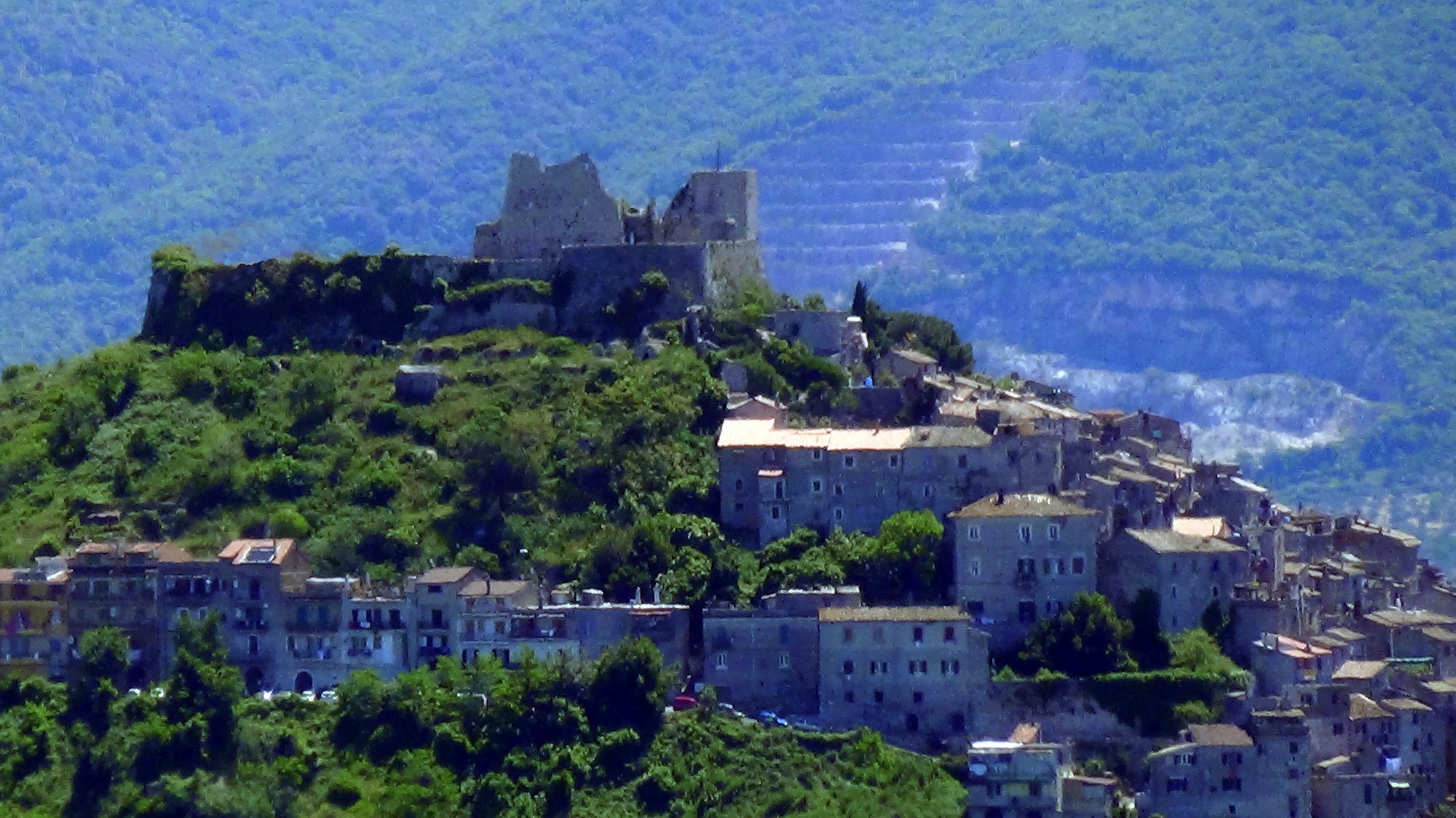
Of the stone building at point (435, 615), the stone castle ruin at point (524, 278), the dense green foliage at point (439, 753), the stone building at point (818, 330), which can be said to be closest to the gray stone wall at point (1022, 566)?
the dense green foliage at point (439, 753)

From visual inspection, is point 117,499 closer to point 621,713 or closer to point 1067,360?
point 621,713

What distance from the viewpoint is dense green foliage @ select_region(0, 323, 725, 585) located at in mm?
104688

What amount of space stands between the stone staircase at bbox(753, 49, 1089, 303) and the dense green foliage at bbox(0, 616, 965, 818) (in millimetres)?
87353

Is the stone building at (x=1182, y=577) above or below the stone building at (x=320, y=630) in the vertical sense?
above

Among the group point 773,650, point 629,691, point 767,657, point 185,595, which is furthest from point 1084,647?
point 185,595

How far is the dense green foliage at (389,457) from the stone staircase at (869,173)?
234ft

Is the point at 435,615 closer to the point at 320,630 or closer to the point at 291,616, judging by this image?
the point at 320,630

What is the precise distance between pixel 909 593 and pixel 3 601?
23.2 m

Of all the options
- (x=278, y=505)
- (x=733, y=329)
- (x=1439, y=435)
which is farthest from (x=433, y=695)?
(x=1439, y=435)

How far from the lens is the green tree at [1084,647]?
98.1 metres

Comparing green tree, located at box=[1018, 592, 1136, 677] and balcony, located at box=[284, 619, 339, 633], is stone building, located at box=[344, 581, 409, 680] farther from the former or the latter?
green tree, located at box=[1018, 592, 1136, 677]

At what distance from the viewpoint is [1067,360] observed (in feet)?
602

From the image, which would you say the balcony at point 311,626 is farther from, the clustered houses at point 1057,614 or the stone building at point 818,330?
the stone building at point 818,330

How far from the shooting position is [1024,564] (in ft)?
327
